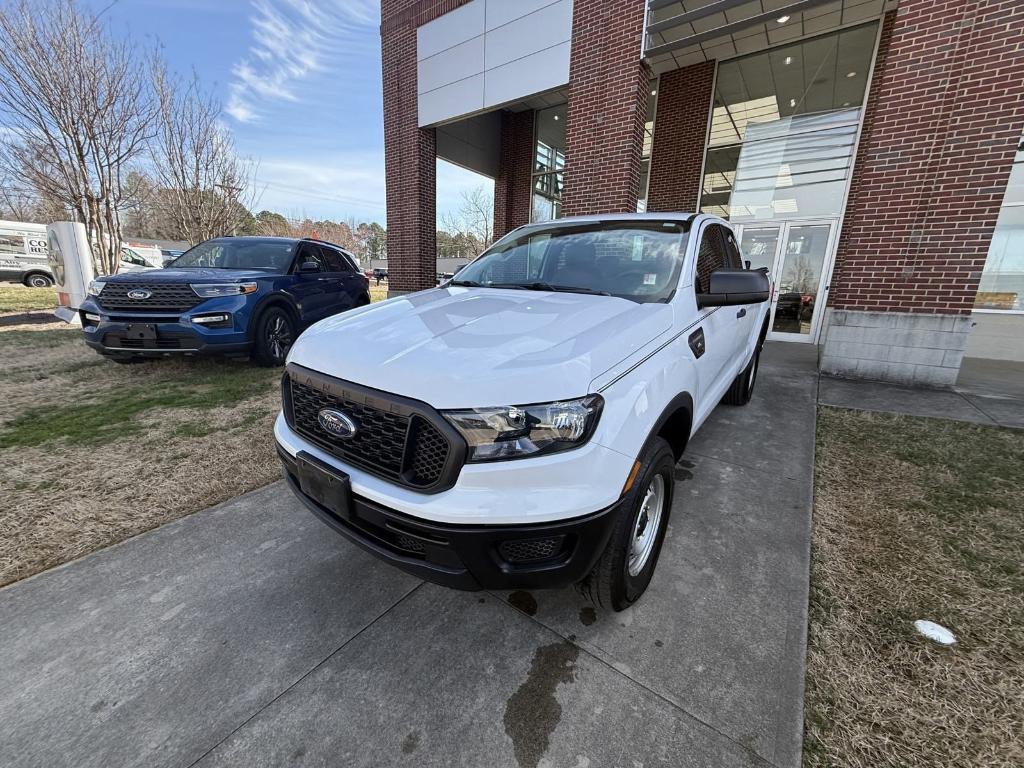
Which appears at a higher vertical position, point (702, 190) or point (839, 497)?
point (702, 190)

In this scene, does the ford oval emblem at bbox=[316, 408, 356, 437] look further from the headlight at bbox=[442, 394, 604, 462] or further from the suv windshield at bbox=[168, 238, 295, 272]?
the suv windshield at bbox=[168, 238, 295, 272]

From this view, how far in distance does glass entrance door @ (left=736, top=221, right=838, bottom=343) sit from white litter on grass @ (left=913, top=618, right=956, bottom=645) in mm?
8097

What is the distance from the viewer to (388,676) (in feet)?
5.53

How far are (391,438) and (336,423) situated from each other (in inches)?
11.2

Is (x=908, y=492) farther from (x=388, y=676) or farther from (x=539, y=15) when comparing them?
(x=539, y=15)

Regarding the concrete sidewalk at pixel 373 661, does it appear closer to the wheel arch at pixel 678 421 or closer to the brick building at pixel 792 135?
the wheel arch at pixel 678 421

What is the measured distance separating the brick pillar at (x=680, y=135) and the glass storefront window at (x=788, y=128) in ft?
0.73

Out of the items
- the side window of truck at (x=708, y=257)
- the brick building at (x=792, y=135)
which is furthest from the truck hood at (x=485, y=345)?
the brick building at (x=792, y=135)

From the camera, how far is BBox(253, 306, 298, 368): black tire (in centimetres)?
562

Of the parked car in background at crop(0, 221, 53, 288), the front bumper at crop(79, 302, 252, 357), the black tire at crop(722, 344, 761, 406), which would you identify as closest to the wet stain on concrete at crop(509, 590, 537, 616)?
the black tire at crop(722, 344, 761, 406)

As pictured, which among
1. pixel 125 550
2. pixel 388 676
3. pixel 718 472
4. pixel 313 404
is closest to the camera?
pixel 388 676

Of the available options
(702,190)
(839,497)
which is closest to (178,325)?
(839,497)

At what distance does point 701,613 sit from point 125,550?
9.67ft

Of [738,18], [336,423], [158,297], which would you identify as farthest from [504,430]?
[738,18]
